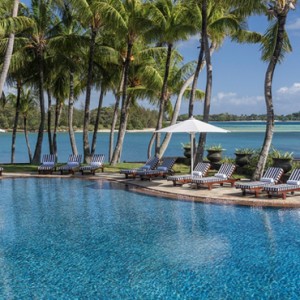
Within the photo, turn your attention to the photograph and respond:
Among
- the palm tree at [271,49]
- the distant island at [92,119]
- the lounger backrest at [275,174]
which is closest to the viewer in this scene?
the lounger backrest at [275,174]

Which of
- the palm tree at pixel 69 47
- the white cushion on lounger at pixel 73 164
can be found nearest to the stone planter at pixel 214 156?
the white cushion on lounger at pixel 73 164

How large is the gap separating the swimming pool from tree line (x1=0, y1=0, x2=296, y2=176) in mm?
5636

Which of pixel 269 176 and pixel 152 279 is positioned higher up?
pixel 269 176

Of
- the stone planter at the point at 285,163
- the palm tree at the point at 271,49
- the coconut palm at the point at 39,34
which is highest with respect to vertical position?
the coconut palm at the point at 39,34

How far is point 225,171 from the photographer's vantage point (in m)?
16.2

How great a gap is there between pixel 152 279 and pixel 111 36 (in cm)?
2027

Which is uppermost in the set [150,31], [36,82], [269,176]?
[150,31]

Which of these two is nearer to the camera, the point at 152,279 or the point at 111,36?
the point at 152,279

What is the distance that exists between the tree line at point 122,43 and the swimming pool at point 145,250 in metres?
5.64

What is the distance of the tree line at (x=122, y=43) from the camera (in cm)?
1883

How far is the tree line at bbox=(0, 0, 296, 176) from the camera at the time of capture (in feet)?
61.8

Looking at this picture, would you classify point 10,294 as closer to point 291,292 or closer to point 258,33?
point 291,292

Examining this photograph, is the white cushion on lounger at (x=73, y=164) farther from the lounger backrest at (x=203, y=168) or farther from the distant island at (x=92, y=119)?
the distant island at (x=92, y=119)

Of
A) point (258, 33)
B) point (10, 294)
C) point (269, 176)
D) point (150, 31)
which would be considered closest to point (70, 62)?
point (150, 31)
